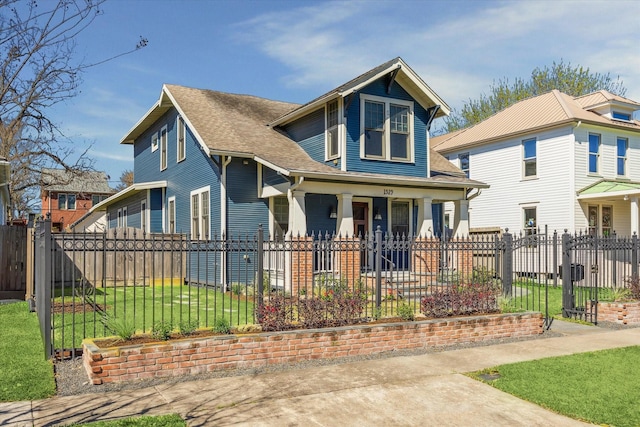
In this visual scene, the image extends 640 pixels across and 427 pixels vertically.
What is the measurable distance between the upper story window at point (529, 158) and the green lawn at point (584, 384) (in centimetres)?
1512

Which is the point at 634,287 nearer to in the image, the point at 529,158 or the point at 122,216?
the point at 529,158

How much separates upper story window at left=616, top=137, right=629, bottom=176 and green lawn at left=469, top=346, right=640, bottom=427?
54.4ft

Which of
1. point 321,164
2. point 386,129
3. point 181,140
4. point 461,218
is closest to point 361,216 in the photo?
point 321,164

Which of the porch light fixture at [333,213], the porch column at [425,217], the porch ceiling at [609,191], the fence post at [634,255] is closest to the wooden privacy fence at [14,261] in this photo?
the porch light fixture at [333,213]

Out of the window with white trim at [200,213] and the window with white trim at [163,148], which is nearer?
the window with white trim at [200,213]

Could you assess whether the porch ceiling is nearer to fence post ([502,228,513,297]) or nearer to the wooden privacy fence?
fence post ([502,228,513,297])

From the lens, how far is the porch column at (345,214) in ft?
49.1

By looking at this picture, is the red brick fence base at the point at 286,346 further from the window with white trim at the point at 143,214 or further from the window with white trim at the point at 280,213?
the window with white trim at the point at 143,214

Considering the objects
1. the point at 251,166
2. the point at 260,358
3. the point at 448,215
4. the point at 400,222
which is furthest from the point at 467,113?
the point at 260,358

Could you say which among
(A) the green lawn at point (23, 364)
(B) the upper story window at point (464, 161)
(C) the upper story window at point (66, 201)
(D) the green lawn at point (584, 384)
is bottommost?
(D) the green lawn at point (584, 384)

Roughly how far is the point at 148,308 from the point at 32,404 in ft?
20.9

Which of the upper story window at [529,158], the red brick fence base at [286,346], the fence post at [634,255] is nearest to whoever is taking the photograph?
the red brick fence base at [286,346]

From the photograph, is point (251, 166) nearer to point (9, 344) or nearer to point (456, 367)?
point (9, 344)

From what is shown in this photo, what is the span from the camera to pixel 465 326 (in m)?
9.42
